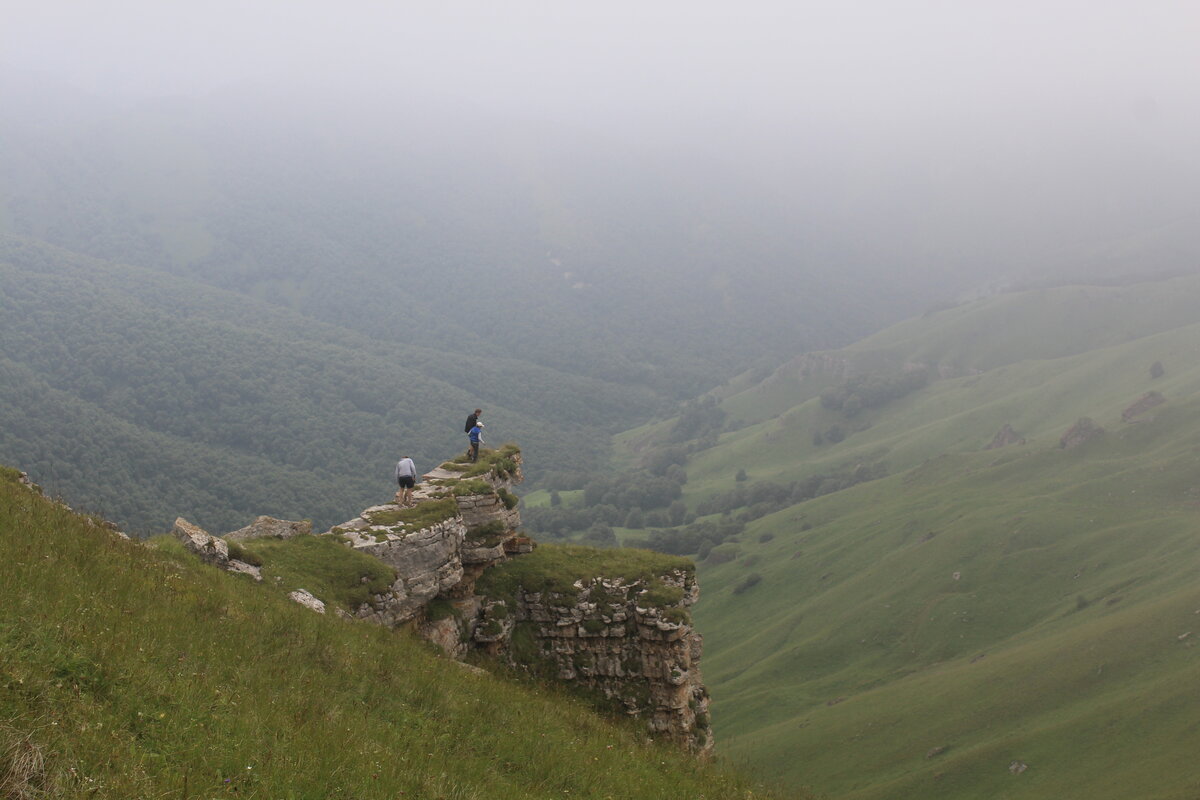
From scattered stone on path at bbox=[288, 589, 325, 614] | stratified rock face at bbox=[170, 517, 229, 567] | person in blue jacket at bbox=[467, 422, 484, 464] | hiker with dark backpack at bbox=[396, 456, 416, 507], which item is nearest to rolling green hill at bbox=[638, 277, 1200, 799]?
person in blue jacket at bbox=[467, 422, 484, 464]

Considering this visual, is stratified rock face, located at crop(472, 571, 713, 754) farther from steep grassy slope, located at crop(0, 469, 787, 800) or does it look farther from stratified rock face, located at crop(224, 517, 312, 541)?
steep grassy slope, located at crop(0, 469, 787, 800)

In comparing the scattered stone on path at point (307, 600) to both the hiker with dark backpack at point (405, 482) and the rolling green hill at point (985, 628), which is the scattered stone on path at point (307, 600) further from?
the rolling green hill at point (985, 628)

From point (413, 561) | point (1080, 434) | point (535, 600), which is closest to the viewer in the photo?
point (413, 561)

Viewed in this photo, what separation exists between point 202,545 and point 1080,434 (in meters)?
184

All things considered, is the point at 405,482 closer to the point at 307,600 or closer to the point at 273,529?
the point at 273,529

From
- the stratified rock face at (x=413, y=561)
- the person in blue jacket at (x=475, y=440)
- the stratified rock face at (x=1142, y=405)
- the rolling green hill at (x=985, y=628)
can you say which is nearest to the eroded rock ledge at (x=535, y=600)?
the stratified rock face at (x=413, y=561)

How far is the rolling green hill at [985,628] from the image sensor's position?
78.7 metres

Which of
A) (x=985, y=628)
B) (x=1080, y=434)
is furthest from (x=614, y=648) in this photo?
(x=1080, y=434)

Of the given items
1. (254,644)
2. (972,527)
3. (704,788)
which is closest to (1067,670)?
(972,527)

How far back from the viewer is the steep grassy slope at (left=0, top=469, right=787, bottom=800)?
29.3 ft

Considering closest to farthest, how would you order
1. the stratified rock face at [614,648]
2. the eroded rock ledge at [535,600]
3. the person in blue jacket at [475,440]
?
the eroded rock ledge at [535,600] → the stratified rock face at [614,648] → the person in blue jacket at [475,440]

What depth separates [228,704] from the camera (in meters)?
11.2

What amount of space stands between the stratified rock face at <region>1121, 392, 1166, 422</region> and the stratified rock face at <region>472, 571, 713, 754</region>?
609 feet

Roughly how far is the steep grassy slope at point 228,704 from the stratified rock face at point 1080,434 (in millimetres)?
177073
